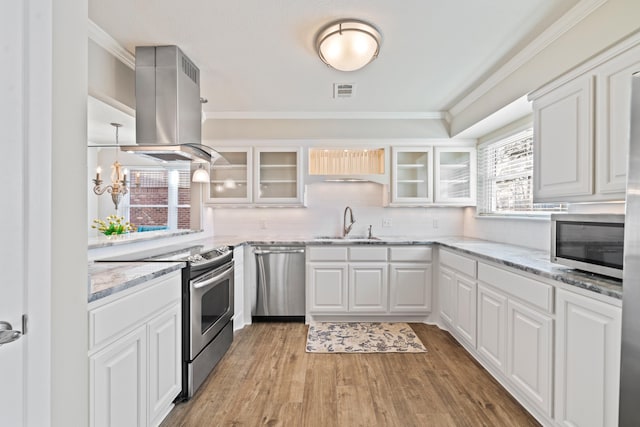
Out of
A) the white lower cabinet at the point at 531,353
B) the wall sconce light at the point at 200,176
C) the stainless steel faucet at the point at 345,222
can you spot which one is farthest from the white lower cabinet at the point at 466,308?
the wall sconce light at the point at 200,176

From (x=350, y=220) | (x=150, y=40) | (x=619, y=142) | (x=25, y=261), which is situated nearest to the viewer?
(x=25, y=261)

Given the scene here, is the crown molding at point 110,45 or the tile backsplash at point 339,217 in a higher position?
the crown molding at point 110,45

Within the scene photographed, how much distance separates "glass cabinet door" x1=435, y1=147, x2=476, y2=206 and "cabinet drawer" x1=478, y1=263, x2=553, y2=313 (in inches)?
57.5

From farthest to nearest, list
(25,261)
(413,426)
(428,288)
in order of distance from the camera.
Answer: (428,288)
(413,426)
(25,261)

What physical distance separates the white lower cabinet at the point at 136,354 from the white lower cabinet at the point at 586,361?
6.92 ft

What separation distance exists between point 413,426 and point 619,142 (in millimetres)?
1837

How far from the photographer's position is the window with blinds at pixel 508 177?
2873mm

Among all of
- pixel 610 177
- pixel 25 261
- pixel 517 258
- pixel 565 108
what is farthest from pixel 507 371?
pixel 25 261

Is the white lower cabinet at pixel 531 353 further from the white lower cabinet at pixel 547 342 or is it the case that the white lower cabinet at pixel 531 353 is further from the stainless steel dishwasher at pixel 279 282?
the stainless steel dishwasher at pixel 279 282

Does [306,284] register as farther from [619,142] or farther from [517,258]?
[619,142]

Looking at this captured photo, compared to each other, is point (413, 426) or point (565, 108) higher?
point (565, 108)

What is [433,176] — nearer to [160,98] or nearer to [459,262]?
[459,262]

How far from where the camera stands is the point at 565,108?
1812 mm

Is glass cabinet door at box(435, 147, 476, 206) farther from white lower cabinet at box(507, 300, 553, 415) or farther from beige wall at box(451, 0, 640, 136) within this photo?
white lower cabinet at box(507, 300, 553, 415)
